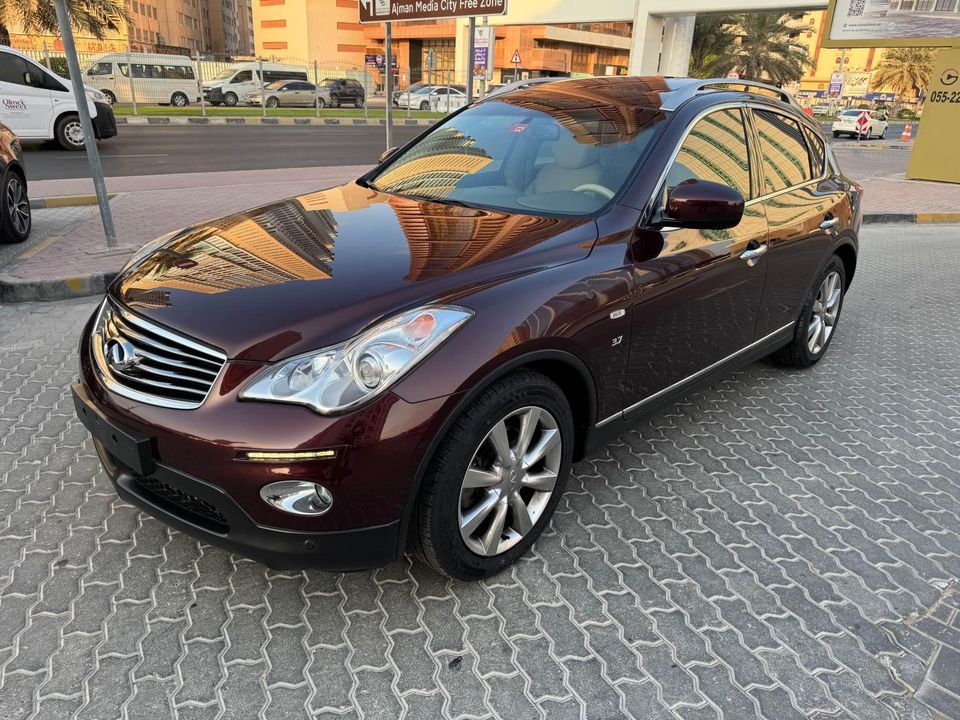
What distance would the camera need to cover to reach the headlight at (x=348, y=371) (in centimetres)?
205

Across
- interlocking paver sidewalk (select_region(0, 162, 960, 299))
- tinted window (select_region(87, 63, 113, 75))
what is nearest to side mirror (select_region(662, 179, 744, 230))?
interlocking paver sidewalk (select_region(0, 162, 960, 299))

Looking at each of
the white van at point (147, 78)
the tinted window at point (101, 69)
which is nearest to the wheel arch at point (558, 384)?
the white van at point (147, 78)

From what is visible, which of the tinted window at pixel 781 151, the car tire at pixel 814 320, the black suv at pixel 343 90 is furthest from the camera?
the black suv at pixel 343 90

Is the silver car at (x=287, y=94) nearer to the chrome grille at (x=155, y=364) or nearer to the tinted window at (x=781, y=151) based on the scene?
the tinted window at (x=781, y=151)

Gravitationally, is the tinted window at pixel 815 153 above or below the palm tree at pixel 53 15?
below

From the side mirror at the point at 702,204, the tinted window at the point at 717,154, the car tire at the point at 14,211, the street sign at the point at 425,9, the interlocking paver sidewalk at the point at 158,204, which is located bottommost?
the interlocking paver sidewalk at the point at 158,204

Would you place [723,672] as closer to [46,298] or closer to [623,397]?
[623,397]

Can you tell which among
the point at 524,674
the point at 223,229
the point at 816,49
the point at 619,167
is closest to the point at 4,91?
the point at 223,229

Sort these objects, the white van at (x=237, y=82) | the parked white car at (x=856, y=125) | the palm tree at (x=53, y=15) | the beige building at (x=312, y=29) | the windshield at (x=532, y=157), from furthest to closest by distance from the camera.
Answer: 1. the beige building at (x=312, y=29)
2. the white van at (x=237, y=82)
3. the parked white car at (x=856, y=125)
4. the palm tree at (x=53, y=15)
5. the windshield at (x=532, y=157)

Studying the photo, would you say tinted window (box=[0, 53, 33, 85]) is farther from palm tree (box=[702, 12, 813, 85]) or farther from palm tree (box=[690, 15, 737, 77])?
palm tree (box=[702, 12, 813, 85])

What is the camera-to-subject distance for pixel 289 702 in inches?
83.4

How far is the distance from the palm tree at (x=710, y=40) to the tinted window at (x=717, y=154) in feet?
122

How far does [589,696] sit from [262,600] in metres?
1.19

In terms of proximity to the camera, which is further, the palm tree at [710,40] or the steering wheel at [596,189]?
the palm tree at [710,40]
